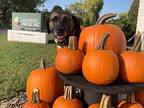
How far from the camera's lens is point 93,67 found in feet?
9.57

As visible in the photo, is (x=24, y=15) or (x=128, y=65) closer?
(x=128, y=65)

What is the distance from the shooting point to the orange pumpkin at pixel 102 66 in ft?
9.32

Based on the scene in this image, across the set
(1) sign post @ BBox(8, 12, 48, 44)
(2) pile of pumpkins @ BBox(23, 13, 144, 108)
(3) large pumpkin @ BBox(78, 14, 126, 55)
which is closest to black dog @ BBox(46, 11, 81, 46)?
(2) pile of pumpkins @ BBox(23, 13, 144, 108)

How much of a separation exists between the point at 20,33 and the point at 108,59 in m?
18.0

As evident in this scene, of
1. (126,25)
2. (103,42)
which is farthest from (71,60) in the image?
(126,25)

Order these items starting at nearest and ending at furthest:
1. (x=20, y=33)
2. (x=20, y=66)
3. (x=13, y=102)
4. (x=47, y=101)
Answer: (x=47, y=101), (x=13, y=102), (x=20, y=66), (x=20, y=33)

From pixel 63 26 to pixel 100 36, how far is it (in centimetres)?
93

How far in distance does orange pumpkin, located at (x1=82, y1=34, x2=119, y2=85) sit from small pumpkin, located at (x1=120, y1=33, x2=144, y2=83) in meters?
0.11

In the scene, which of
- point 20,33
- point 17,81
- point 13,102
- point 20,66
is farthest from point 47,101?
point 20,33

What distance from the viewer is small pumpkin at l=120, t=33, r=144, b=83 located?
9.61ft

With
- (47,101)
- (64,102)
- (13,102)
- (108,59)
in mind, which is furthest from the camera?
(13,102)

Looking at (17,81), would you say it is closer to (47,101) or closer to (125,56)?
(47,101)

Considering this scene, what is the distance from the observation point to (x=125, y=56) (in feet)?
9.80

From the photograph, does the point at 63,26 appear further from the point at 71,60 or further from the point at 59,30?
the point at 71,60
